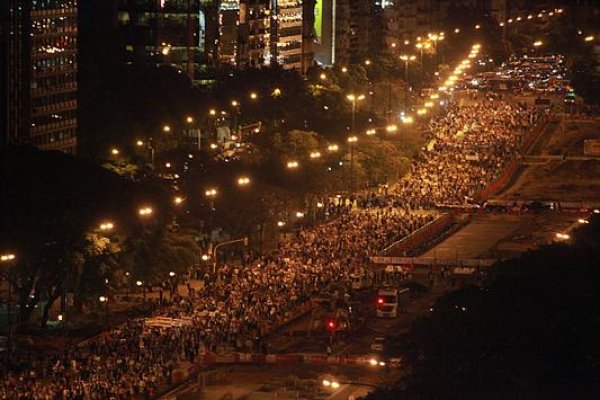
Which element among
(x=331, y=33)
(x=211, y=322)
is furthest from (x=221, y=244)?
(x=331, y=33)

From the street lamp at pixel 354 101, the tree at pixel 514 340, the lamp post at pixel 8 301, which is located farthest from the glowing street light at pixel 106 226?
the street lamp at pixel 354 101

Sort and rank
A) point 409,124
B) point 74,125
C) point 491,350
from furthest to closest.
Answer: point 409,124, point 74,125, point 491,350

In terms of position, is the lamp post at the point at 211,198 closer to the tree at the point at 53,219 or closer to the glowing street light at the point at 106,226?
the tree at the point at 53,219

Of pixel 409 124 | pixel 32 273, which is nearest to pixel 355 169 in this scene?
pixel 409 124

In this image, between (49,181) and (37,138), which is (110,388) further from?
(37,138)

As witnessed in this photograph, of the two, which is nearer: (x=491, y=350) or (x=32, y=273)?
(x=491, y=350)

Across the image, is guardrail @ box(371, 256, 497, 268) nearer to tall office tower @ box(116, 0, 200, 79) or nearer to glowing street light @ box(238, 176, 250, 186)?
glowing street light @ box(238, 176, 250, 186)

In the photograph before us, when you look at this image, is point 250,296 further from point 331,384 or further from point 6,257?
point 331,384
